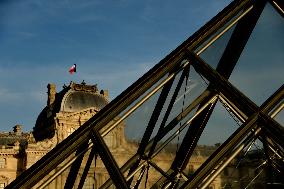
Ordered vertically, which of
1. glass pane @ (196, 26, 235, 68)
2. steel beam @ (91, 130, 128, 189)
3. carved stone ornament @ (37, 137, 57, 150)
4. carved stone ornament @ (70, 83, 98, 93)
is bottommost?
steel beam @ (91, 130, 128, 189)

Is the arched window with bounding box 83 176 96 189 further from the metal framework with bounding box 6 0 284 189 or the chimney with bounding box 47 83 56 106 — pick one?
the metal framework with bounding box 6 0 284 189

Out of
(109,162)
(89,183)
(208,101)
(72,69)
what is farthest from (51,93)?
(109,162)

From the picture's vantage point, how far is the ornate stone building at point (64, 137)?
39781mm

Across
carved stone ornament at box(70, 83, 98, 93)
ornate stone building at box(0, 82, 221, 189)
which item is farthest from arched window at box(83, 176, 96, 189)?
carved stone ornament at box(70, 83, 98, 93)

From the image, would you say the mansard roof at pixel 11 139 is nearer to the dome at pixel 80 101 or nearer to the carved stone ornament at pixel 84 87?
the dome at pixel 80 101

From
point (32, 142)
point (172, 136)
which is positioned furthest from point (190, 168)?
point (172, 136)

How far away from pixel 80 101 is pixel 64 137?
5.22 metres

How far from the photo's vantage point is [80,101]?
45.7 meters

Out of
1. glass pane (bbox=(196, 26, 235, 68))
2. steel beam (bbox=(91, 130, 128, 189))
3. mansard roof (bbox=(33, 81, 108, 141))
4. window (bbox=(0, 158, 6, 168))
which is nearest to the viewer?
steel beam (bbox=(91, 130, 128, 189))

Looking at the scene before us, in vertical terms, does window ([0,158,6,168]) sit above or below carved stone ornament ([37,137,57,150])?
below

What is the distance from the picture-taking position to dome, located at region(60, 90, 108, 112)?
44812mm

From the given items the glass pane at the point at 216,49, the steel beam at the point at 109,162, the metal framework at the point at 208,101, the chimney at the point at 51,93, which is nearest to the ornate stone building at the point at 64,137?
the chimney at the point at 51,93

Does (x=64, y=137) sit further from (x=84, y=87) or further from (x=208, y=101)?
(x=208, y=101)

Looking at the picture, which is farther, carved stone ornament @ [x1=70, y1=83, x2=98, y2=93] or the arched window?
carved stone ornament @ [x1=70, y1=83, x2=98, y2=93]
